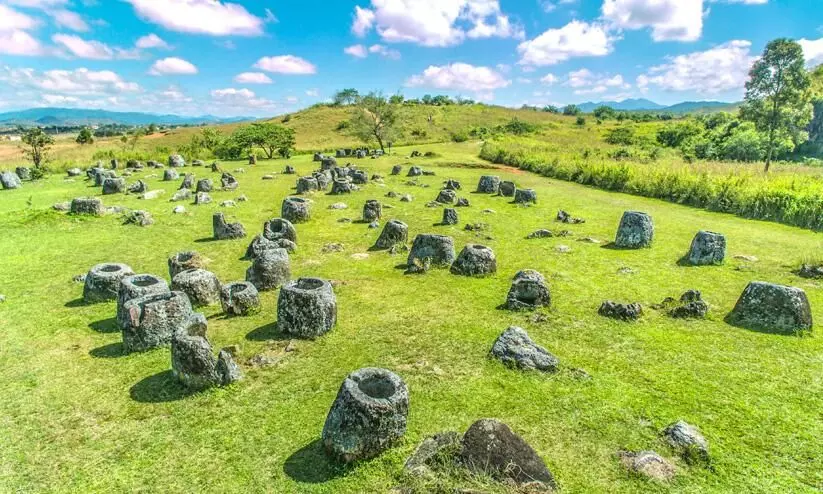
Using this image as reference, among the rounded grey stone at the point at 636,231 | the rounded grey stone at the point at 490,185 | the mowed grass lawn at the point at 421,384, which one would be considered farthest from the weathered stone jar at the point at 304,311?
the rounded grey stone at the point at 490,185

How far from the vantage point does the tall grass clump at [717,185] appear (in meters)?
19.4

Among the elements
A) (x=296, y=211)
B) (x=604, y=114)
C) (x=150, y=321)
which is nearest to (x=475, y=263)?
(x=150, y=321)

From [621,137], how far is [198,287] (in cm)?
6672

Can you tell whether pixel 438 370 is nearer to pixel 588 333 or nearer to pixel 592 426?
pixel 592 426

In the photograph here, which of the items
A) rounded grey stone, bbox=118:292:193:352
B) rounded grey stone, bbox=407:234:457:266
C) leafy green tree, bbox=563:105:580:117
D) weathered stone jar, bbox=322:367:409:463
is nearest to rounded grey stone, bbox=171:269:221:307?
rounded grey stone, bbox=118:292:193:352

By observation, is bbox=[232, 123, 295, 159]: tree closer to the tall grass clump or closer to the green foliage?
the tall grass clump

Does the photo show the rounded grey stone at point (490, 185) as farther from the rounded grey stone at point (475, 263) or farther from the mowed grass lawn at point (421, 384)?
the rounded grey stone at point (475, 263)

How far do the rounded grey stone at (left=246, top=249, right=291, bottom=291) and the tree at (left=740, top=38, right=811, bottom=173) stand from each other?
29.8 metres

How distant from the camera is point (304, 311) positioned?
9039 millimetres

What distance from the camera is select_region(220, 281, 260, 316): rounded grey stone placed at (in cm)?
1017

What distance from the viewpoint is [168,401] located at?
722 cm

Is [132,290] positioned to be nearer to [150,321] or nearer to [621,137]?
[150,321]

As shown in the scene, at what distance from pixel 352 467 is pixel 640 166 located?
30282mm

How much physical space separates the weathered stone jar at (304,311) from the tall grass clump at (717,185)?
67.0ft
